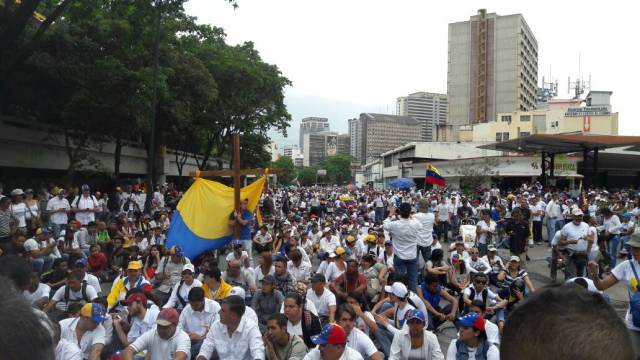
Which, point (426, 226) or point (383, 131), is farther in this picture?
point (383, 131)

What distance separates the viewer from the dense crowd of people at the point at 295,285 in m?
5.79

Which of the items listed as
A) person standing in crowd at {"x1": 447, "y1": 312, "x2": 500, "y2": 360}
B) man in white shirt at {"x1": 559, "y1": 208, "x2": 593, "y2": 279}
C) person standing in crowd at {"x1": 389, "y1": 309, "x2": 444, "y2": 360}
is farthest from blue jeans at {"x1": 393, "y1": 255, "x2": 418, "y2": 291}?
person standing in crowd at {"x1": 447, "y1": 312, "x2": 500, "y2": 360}

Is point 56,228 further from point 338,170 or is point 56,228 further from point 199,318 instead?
point 338,170

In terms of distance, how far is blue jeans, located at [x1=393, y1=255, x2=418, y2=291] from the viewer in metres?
9.14

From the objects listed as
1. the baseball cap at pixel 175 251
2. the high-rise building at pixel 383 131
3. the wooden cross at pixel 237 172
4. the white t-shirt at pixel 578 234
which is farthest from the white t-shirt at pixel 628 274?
the high-rise building at pixel 383 131

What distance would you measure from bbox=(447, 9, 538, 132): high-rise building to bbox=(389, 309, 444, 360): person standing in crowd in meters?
87.1

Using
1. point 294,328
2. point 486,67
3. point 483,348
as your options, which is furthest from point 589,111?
point 483,348

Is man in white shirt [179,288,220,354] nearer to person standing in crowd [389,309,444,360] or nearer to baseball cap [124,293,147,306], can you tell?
baseball cap [124,293,147,306]

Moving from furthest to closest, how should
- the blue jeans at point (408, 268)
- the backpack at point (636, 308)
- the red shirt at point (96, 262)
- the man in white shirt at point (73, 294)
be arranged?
the red shirt at point (96, 262)
the blue jeans at point (408, 268)
the man in white shirt at point (73, 294)
the backpack at point (636, 308)

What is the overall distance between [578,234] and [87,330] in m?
8.96

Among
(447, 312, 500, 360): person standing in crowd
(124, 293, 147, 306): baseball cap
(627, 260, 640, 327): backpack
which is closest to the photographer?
(627, 260, 640, 327): backpack

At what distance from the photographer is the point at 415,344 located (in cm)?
584

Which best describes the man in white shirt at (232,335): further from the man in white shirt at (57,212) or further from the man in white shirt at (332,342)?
the man in white shirt at (57,212)

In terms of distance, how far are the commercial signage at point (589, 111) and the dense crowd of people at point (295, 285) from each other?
179ft
